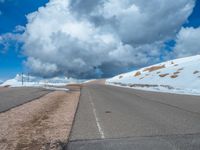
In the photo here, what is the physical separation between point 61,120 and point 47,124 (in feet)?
3.24

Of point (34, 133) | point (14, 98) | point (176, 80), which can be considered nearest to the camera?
point (34, 133)

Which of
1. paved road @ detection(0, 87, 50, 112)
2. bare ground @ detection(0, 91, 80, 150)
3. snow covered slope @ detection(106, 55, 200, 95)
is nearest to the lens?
bare ground @ detection(0, 91, 80, 150)

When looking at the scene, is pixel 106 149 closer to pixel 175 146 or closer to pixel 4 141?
pixel 175 146

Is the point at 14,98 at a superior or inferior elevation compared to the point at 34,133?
superior

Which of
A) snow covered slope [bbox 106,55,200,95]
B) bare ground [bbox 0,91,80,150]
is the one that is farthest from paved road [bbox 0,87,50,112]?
snow covered slope [bbox 106,55,200,95]

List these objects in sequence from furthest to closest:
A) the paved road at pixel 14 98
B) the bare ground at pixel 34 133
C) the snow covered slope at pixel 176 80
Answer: the snow covered slope at pixel 176 80
the paved road at pixel 14 98
the bare ground at pixel 34 133

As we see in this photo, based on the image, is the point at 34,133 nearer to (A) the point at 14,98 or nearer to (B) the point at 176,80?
(A) the point at 14,98

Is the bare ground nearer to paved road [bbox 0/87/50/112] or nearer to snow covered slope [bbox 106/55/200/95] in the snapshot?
paved road [bbox 0/87/50/112]

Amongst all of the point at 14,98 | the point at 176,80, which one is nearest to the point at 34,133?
the point at 14,98

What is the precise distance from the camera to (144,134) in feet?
24.8

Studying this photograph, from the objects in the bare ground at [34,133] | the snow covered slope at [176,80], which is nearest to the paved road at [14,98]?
the bare ground at [34,133]

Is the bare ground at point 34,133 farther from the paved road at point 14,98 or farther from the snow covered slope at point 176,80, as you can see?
the snow covered slope at point 176,80

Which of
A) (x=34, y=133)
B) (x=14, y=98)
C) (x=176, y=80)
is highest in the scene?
(x=176, y=80)

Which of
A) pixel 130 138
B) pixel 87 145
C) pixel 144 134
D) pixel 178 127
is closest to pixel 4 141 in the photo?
pixel 87 145
